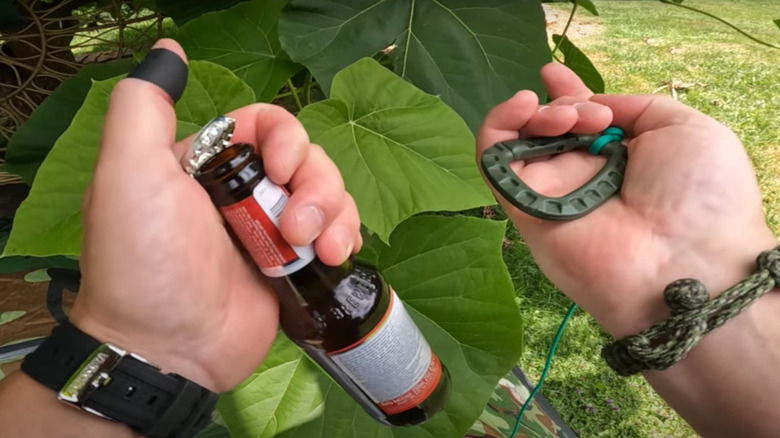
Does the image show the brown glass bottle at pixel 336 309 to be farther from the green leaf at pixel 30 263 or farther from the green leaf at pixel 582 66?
the green leaf at pixel 582 66

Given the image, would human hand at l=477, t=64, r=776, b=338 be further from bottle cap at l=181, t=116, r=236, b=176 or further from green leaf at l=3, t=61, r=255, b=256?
green leaf at l=3, t=61, r=255, b=256

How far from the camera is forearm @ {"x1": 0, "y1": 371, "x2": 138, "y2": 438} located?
474mm

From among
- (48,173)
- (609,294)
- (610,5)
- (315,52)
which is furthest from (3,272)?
(610,5)

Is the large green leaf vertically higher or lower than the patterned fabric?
higher

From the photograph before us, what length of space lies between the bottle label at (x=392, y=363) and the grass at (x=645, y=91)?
0.31 meters

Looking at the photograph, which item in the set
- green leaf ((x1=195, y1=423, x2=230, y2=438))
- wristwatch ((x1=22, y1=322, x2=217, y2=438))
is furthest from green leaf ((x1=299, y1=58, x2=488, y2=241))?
green leaf ((x1=195, y1=423, x2=230, y2=438))

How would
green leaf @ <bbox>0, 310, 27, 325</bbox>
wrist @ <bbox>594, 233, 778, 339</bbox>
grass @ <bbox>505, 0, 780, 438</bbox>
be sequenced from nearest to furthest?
1. wrist @ <bbox>594, 233, 778, 339</bbox>
2. green leaf @ <bbox>0, 310, 27, 325</bbox>
3. grass @ <bbox>505, 0, 780, 438</bbox>

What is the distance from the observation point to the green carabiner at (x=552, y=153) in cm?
57

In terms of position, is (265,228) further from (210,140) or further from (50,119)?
(50,119)

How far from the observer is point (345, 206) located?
57cm

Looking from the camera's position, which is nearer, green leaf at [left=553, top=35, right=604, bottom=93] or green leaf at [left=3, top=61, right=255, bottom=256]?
green leaf at [left=3, top=61, right=255, bottom=256]

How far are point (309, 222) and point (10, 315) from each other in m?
0.69

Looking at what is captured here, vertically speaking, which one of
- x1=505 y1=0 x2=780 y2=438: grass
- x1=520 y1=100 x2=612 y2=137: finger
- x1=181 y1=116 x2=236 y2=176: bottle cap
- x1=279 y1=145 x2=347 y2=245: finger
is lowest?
x1=505 y1=0 x2=780 y2=438: grass

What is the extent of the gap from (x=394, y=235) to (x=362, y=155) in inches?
4.7
